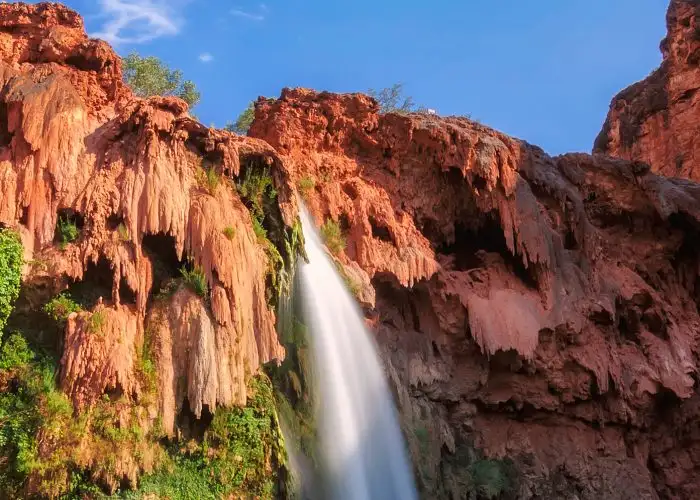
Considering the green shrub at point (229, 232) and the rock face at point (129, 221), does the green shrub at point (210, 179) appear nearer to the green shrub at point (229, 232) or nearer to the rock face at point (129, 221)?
the rock face at point (129, 221)

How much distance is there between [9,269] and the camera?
1247 cm

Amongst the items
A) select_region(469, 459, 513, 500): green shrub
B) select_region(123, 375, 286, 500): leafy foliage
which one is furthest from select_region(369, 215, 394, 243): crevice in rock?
select_region(123, 375, 286, 500): leafy foliage

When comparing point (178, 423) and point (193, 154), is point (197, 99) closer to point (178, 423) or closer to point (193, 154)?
point (193, 154)

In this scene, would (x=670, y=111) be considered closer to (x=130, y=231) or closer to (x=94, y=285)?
(x=130, y=231)

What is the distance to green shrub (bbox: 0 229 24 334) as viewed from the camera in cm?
1231

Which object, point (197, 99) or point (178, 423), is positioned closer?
point (178, 423)

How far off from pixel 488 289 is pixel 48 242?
1188 centimetres

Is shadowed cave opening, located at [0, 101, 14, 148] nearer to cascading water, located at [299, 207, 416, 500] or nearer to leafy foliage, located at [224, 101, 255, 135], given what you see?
cascading water, located at [299, 207, 416, 500]

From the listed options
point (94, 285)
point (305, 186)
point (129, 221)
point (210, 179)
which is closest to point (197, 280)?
point (129, 221)

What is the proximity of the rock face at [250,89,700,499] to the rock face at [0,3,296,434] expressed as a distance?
448 cm

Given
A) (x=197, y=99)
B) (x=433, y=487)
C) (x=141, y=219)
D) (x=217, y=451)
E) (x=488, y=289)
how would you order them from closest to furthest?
1. (x=217, y=451)
2. (x=141, y=219)
3. (x=433, y=487)
4. (x=488, y=289)
5. (x=197, y=99)

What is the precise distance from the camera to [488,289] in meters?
20.3

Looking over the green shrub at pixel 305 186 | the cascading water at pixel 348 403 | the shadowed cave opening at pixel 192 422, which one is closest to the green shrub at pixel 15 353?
the shadowed cave opening at pixel 192 422

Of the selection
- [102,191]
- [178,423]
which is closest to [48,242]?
[102,191]
